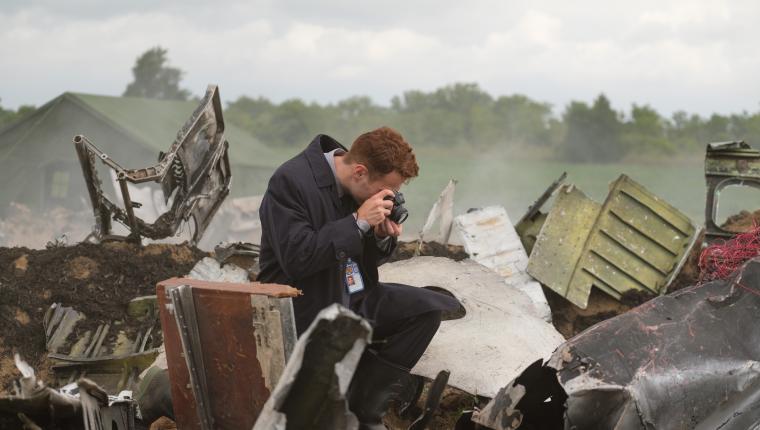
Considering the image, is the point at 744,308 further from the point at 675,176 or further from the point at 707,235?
the point at 675,176

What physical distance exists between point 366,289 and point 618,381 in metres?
1.37

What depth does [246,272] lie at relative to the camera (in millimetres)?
7273

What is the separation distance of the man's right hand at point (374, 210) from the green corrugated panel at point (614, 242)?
3758mm

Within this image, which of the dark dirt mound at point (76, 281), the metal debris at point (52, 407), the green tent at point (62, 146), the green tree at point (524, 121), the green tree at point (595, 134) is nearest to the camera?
the metal debris at point (52, 407)

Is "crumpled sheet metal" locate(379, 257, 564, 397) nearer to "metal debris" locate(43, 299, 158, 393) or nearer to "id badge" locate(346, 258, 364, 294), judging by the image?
"id badge" locate(346, 258, 364, 294)

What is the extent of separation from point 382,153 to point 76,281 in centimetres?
464

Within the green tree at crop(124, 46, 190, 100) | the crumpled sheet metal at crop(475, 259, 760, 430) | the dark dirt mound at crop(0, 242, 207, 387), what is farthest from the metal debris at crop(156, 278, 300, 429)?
the green tree at crop(124, 46, 190, 100)

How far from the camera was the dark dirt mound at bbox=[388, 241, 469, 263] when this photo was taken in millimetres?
7578

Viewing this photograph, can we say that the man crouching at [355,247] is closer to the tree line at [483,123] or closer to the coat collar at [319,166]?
the coat collar at [319,166]

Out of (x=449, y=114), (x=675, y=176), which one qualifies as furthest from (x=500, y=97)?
(x=675, y=176)

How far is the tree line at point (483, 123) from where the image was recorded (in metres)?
24.6

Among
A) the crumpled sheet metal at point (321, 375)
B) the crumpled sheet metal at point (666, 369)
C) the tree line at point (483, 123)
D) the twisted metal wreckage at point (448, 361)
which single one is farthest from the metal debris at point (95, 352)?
the tree line at point (483, 123)

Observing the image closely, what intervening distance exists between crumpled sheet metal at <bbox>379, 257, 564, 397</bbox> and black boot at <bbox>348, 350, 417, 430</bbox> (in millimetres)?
1051

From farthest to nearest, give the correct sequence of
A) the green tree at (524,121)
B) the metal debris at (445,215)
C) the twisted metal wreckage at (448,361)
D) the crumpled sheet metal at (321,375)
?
1. the green tree at (524,121)
2. the metal debris at (445,215)
3. the twisted metal wreckage at (448,361)
4. the crumpled sheet metal at (321,375)
